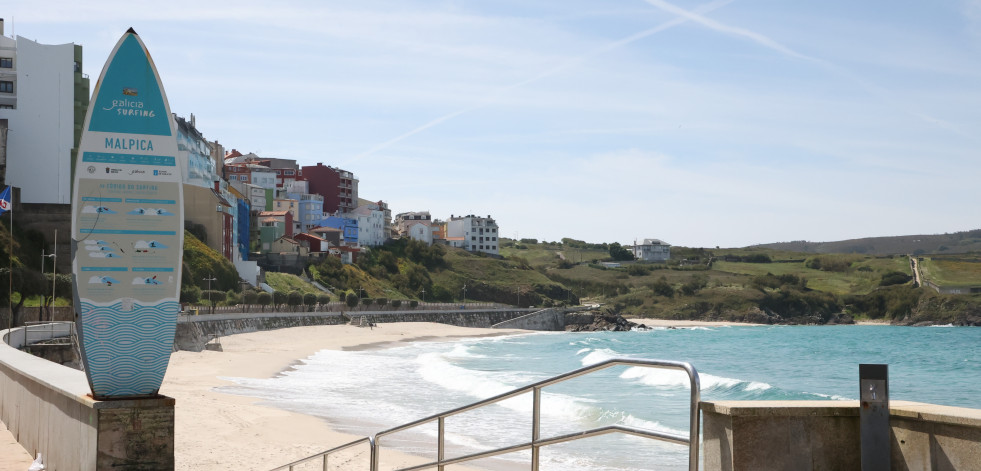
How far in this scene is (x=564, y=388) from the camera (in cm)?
2869

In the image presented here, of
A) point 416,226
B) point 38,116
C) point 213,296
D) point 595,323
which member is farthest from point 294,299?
point 416,226

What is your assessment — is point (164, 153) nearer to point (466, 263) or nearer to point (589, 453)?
point (589, 453)

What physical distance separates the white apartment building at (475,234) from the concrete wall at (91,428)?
121 m

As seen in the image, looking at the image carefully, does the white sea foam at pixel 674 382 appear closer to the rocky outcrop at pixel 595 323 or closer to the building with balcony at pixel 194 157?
the building with balcony at pixel 194 157

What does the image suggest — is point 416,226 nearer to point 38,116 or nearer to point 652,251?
point 652,251

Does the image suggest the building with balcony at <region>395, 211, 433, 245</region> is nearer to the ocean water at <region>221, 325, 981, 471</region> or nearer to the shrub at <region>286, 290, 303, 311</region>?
the shrub at <region>286, 290, 303, 311</region>

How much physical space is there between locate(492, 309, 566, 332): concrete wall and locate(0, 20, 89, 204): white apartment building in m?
51.7

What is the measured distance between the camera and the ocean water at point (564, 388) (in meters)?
17.3

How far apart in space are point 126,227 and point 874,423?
6.37m

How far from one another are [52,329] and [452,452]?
47.4 ft

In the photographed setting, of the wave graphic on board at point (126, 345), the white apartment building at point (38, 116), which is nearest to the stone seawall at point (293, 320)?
the white apartment building at point (38, 116)

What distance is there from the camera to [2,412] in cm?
1309

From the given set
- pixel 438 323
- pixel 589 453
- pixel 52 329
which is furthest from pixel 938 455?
pixel 438 323

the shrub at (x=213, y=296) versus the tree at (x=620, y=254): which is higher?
the tree at (x=620, y=254)
